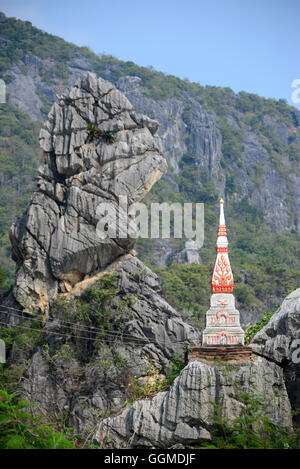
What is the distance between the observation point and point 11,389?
21.9 metres

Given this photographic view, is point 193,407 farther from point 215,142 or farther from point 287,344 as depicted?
point 215,142

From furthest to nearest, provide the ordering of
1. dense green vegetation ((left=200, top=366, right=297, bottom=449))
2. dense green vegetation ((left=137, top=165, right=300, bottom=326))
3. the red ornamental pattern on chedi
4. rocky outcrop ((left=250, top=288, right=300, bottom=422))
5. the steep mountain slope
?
the steep mountain slope
dense green vegetation ((left=137, top=165, right=300, bottom=326))
the red ornamental pattern on chedi
rocky outcrop ((left=250, top=288, right=300, bottom=422))
dense green vegetation ((left=200, top=366, right=297, bottom=449))

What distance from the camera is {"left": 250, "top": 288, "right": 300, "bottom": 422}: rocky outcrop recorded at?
11328 mm

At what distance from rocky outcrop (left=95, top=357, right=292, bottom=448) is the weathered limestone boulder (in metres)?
15.0

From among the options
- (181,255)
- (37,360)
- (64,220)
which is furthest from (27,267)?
(181,255)

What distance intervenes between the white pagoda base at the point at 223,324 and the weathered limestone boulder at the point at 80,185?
12.8 m

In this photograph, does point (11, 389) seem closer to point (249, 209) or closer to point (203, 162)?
point (249, 209)

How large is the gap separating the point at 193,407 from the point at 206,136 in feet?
221

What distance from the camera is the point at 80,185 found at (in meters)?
26.8

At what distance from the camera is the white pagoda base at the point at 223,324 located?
12742 millimetres

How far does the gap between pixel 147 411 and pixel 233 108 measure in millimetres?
78944

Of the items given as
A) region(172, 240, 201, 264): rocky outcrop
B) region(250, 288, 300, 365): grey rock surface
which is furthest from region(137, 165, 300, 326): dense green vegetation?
region(250, 288, 300, 365): grey rock surface

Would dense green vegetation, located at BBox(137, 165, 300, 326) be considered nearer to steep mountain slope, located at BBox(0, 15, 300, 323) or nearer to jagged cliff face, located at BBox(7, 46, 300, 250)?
steep mountain slope, located at BBox(0, 15, 300, 323)

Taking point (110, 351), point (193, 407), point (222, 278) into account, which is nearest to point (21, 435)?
point (193, 407)
